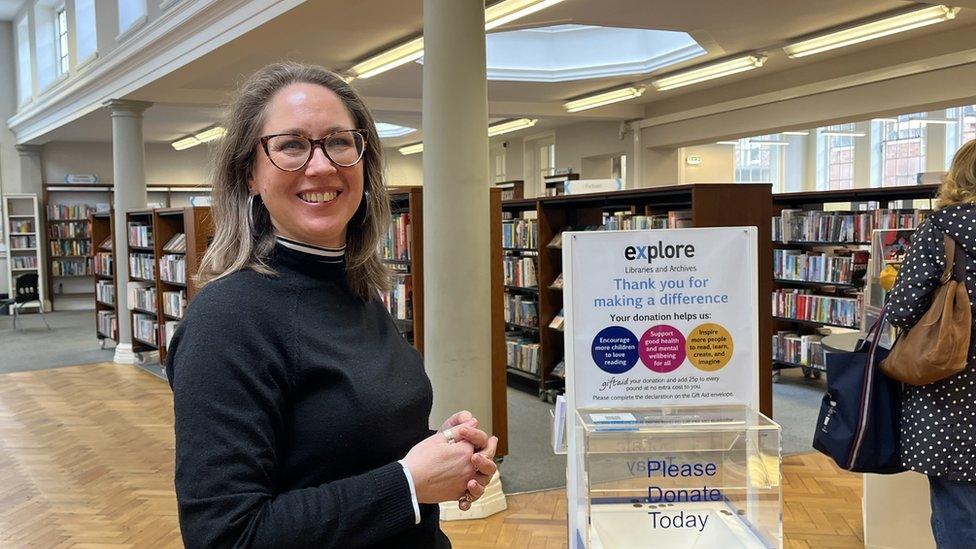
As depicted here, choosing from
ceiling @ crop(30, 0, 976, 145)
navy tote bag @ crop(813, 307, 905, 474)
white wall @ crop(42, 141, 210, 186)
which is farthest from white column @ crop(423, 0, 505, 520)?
white wall @ crop(42, 141, 210, 186)

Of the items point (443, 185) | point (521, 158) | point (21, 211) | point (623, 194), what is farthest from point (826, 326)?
point (21, 211)

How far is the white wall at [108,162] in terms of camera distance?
51.0ft

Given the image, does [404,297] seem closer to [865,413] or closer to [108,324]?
[865,413]

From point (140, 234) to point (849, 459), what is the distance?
338 inches

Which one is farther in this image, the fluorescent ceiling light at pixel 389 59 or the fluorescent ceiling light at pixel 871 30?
the fluorescent ceiling light at pixel 389 59

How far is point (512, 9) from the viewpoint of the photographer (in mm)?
5910

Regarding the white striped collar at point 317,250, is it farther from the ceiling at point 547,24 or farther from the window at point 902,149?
the window at point 902,149

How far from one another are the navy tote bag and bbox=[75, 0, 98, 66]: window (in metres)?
11.1

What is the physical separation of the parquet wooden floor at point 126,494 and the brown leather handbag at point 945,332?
6.05 ft

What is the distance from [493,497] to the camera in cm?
434

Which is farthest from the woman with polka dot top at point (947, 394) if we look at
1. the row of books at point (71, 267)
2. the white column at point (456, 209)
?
the row of books at point (71, 267)

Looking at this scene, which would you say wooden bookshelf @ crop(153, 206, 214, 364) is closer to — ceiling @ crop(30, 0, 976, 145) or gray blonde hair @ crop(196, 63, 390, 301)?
ceiling @ crop(30, 0, 976, 145)

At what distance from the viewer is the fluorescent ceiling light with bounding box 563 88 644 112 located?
1025 cm

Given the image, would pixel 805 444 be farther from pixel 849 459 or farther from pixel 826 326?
pixel 849 459
